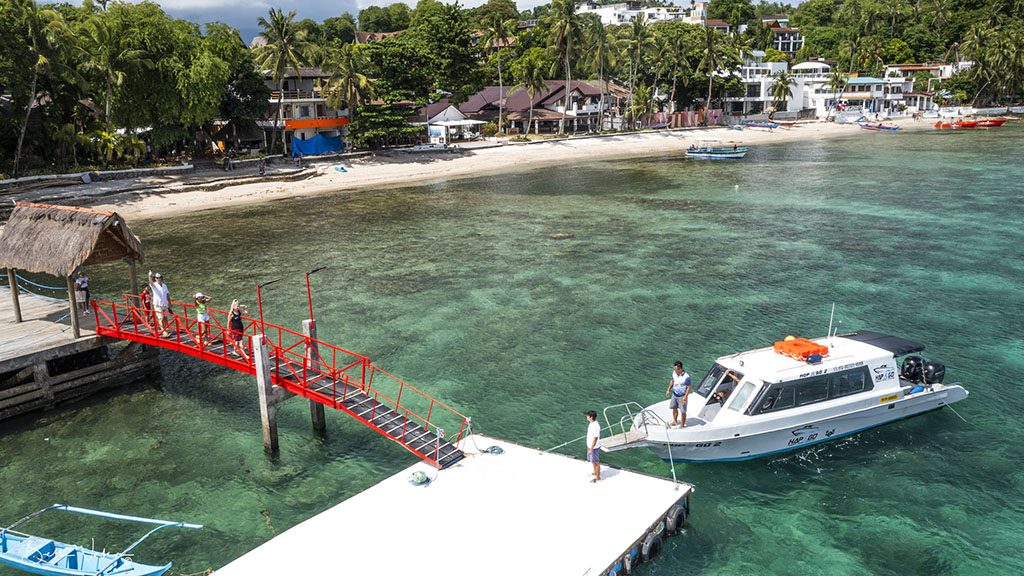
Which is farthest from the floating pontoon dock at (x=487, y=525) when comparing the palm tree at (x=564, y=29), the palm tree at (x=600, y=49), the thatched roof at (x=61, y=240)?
the palm tree at (x=600, y=49)

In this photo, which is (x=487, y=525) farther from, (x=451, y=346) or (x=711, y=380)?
(x=451, y=346)

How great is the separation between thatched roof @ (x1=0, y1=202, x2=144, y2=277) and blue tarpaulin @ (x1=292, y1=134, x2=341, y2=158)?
59.8 m

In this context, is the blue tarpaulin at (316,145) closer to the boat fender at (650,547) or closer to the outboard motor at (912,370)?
the outboard motor at (912,370)

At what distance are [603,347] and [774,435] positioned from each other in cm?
976

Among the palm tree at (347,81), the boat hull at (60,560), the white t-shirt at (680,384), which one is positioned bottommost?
the boat hull at (60,560)

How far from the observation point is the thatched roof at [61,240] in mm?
23516

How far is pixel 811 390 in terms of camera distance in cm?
2006

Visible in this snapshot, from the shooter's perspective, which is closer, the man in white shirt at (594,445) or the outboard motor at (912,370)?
the man in white shirt at (594,445)

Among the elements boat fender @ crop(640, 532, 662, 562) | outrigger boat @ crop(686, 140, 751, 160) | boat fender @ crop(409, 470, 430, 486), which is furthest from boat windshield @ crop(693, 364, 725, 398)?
outrigger boat @ crop(686, 140, 751, 160)

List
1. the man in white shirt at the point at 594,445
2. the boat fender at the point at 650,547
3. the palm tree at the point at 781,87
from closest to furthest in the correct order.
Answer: the boat fender at the point at 650,547, the man in white shirt at the point at 594,445, the palm tree at the point at 781,87

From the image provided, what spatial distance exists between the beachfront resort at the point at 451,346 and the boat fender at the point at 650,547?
0.07 meters

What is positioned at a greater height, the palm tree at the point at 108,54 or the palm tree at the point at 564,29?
the palm tree at the point at 564,29

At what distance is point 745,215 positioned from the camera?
182 ft

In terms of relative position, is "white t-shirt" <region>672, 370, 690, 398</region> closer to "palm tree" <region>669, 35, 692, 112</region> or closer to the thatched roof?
the thatched roof
